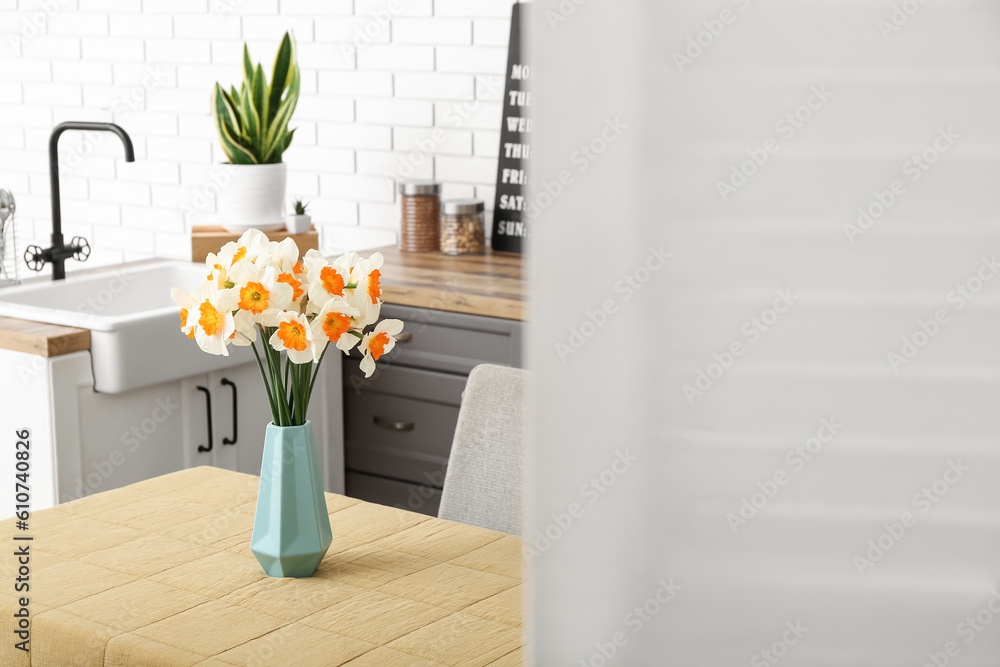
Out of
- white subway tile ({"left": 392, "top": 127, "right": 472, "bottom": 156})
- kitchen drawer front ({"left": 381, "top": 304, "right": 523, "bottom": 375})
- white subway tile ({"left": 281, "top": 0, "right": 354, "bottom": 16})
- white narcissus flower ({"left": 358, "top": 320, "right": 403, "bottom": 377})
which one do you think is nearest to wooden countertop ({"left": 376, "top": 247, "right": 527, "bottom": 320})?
kitchen drawer front ({"left": 381, "top": 304, "right": 523, "bottom": 375})

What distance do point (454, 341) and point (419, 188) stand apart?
72cm

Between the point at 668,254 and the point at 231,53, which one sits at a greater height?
the point at 231,53

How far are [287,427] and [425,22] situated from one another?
2.33 meters

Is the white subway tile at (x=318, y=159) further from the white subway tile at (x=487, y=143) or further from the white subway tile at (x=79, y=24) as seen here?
the white subway tile at (x=79, y=24)

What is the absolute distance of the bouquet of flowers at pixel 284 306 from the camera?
142 cm

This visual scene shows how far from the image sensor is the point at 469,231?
3350mm

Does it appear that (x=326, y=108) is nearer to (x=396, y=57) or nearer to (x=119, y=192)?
(x=396, y=57)

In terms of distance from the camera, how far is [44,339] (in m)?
2.59

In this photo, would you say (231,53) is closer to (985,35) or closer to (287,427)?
(287,427)

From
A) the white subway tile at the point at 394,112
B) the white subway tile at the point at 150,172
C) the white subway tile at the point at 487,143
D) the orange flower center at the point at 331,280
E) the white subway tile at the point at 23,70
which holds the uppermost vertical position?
the white subway tile at the point at 23,70

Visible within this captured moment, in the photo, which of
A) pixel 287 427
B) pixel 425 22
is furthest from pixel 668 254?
pixel 425 22

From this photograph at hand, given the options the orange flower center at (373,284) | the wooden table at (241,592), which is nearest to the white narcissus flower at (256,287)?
the orange flower center at (373,284)

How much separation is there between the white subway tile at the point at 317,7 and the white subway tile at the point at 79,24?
0.99m

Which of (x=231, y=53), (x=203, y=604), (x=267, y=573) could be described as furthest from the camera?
(x=231, y=53)
